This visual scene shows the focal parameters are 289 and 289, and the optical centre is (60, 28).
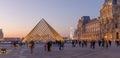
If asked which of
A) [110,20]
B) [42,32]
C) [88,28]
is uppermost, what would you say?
[110,20]

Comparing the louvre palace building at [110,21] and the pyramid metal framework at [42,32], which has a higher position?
the louvre palace building at [110,21]

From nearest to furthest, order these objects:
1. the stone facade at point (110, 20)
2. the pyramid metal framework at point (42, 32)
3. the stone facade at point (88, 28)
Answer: the pyramid metal framework at point (42, 32) < the stone facade at point (110, 20) < the stone facade at point (88, 28)

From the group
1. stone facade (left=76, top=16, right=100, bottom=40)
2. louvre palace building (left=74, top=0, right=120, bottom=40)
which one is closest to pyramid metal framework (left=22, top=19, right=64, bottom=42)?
louvre palace building (left=74, top=0, right=120, bottom=40)

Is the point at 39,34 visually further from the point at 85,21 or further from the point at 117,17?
the point at 85,21

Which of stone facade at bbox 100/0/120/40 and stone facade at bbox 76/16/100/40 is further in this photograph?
stone facade at bbox 76/16/100/40

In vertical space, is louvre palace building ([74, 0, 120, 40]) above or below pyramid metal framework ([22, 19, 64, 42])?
above

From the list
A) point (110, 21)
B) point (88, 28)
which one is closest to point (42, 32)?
point (110, 21)

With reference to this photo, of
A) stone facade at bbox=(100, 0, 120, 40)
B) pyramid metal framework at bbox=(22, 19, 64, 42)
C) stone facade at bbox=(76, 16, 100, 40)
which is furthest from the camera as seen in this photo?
stone facade at bbox=(76, 16, 100, 40)

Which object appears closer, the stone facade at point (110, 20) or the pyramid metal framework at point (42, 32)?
the pyramid metal framework at point (42, 32)

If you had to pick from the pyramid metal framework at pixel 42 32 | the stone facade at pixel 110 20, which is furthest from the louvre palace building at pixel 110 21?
the pyramid metal framework at pixel 42 32

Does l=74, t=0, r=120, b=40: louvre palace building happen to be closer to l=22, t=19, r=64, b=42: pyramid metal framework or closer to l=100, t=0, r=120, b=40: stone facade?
l=100, t=0, r=120, b=40: stone facade

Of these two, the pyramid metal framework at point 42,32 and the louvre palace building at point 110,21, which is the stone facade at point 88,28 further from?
the pyramid metal framework at point 42,32

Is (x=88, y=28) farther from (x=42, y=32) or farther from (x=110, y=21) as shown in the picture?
(x=42, y=32)

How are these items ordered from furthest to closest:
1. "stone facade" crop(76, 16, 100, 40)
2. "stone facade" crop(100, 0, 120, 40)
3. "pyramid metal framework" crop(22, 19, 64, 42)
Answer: "stone facade" crop(76, 16, 100, 40)
"stone facade" crop(100, 0, 120, 40)
"pyramid metal framework" crop(22, 19, 64, 42)
